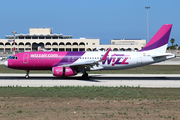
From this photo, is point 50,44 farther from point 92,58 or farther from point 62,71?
point 62,71

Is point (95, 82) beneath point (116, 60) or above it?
beneath

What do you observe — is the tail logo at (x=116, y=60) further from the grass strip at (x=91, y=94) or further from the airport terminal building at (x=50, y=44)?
the airport terminal building at (x=50, y=44)

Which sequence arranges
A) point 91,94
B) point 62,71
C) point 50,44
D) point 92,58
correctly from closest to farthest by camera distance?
point 91,94
point 62,71
point 92,58
point 50,44

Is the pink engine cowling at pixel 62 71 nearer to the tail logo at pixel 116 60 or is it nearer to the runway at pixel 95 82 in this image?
the runway at pixel 95 82

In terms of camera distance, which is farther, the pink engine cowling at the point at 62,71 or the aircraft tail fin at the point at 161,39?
the aircraft tail fin at the point at 161,39

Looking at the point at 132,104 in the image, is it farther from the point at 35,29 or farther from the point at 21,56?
the point at 35,29

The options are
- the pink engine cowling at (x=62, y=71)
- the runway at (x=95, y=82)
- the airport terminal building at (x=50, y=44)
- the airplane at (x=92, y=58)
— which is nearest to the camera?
the runway at (x=95, y=82)

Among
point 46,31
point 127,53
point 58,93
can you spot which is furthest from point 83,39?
point 58,93

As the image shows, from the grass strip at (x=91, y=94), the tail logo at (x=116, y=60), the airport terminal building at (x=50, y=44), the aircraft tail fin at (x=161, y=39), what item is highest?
the airport terminal building at (x=50, y=44)

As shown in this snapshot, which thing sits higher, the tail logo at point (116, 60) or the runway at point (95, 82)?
the tail logo at point (116, 60)

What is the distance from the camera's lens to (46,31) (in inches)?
6393

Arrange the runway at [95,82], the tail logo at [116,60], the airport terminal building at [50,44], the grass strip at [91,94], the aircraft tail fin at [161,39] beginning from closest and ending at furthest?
the grass strip at [91,94]
the runway at [95,82]
the tail logo at [116,60]
the aircraft tail fin at [161,39]
the airport terminal building at [50,44]

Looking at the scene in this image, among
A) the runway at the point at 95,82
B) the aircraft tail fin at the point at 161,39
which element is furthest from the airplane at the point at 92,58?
the runway at the point at 95,82

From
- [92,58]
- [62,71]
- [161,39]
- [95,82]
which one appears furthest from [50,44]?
[95,82]
